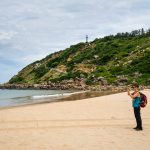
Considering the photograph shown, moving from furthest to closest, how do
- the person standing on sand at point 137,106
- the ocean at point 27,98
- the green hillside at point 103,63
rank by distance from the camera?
1. the green hillside at point 103,63
2. the ocean at point 27,98
3. the person standing on sand at point 137,106

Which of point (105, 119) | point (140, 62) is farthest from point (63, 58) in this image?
point (105, 119)

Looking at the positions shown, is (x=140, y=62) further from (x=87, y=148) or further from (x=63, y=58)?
(x=87, y=148)

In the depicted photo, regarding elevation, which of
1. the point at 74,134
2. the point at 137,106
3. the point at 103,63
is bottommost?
the point at 74,134

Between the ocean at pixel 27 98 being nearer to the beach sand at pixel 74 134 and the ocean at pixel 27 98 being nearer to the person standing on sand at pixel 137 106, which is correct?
the beach sand at pixel 74 134

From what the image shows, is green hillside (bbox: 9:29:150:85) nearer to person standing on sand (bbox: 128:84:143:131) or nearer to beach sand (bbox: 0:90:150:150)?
beach sand (bbox: 0:90:150:150)

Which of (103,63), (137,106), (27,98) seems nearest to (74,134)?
(137,106)

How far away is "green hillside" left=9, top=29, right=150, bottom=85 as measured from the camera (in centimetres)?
8512

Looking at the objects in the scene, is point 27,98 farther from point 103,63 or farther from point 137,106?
point 103,63

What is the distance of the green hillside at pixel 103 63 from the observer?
8512 centimetres

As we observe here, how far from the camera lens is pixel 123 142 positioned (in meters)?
11.3

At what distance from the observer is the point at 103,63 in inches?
4122

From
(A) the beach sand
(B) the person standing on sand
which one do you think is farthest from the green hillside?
(B) the person standing on sand

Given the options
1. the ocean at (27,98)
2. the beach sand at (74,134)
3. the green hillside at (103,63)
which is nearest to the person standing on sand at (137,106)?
the beach sand at (74,134)

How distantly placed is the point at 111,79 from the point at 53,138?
7069 cm
